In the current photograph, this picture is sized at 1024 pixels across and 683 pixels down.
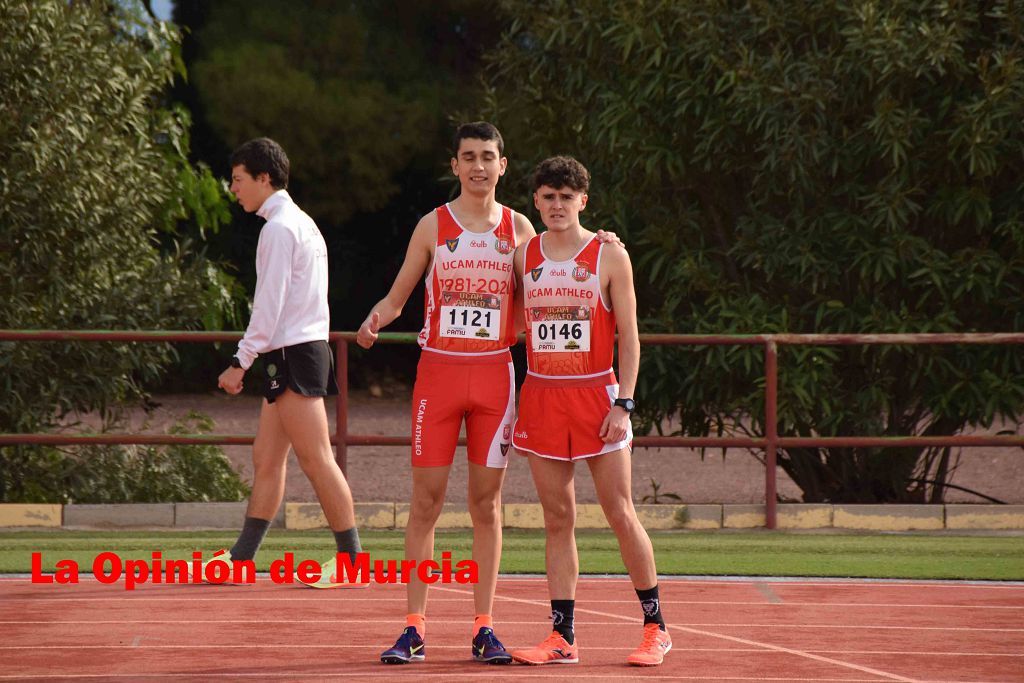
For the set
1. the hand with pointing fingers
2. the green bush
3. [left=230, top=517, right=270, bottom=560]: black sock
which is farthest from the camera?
the green bush

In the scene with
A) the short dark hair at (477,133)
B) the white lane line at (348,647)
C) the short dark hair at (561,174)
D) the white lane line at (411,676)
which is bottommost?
the white lane line at (411,676)

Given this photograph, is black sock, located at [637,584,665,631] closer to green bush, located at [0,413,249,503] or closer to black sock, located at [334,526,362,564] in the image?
black sock, located at [334,526,362,564]

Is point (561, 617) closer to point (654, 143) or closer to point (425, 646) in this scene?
point (425, 646)

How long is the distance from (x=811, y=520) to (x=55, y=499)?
5.91 m

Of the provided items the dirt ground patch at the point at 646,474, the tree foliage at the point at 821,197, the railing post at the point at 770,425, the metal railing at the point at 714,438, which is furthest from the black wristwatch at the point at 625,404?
the dirt ground patch at the point at 646,474

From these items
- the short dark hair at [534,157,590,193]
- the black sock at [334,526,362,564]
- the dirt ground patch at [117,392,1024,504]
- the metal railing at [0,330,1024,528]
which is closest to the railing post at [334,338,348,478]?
the metal railing at [0,330,1024,528]

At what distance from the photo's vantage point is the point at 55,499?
42.0 ft

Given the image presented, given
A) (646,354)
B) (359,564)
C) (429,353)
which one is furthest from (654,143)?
(429,353)

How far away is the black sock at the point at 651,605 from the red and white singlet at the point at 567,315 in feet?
3.01

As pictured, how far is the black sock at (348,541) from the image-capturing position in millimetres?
8180

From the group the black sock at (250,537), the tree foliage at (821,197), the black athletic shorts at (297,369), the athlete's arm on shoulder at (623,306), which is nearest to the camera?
the athlete's arm on shoulder at (623,306)

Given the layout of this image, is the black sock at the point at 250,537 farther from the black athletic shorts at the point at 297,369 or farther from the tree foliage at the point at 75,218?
the tree foliage at the point at 75,218

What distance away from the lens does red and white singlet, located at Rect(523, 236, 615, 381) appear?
6.44 meters

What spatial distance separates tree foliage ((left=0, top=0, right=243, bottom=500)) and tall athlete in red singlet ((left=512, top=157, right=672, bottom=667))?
7.22 metres
